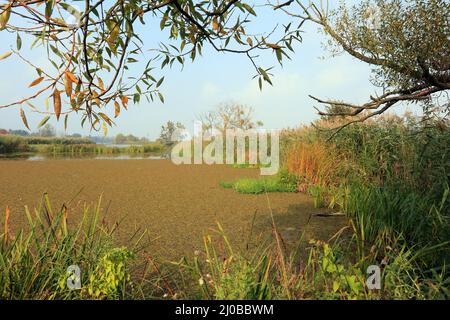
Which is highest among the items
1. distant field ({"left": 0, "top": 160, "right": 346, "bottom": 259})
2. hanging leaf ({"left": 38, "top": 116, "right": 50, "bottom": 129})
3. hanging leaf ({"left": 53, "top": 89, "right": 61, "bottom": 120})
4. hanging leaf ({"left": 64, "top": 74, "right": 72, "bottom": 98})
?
hanging leaf ({"left": 64, "top": 74, "right": 72, "bottom": 98})

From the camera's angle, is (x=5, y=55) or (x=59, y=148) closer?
(x=5, y=55)

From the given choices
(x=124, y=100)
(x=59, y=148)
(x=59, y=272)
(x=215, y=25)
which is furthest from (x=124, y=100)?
(x=59, y=148)

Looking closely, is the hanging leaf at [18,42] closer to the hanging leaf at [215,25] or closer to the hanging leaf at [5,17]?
the hanging leaf at [5,17]

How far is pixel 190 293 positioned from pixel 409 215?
1.79 meters

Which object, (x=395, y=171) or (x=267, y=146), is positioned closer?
(x=395, y=171)

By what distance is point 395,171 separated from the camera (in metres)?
4.13

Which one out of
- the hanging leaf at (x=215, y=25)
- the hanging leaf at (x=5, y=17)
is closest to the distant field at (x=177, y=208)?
the hanging leaf at (x=215, y=25)

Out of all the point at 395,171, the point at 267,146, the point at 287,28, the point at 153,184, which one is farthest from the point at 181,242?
the point at 267,146

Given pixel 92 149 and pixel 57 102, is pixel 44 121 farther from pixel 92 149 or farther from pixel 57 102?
pixel 92 149

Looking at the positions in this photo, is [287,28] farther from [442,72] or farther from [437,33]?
[442,72]

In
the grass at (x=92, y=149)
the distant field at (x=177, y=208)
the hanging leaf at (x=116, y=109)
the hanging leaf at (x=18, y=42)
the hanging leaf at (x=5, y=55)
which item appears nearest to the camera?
the hanging leaf at (x=5, y=55)

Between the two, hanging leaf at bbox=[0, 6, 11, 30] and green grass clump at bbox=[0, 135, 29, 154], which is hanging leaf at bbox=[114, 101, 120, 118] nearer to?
hanging leaf at bbox=[0, 6, 11, 30]

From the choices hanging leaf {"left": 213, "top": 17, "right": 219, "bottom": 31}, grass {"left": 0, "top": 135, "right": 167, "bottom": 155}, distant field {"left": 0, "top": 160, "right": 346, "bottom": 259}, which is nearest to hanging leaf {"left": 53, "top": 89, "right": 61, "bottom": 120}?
hanging leaf {"left": 213, "top": 17, "right": 219, "bottom": 31}

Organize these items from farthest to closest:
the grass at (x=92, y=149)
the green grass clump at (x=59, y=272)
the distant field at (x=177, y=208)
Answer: the grass at (x=92, y=149), the distant field at (x=177, y=208), the green grass clump at (x=59, y=272)
